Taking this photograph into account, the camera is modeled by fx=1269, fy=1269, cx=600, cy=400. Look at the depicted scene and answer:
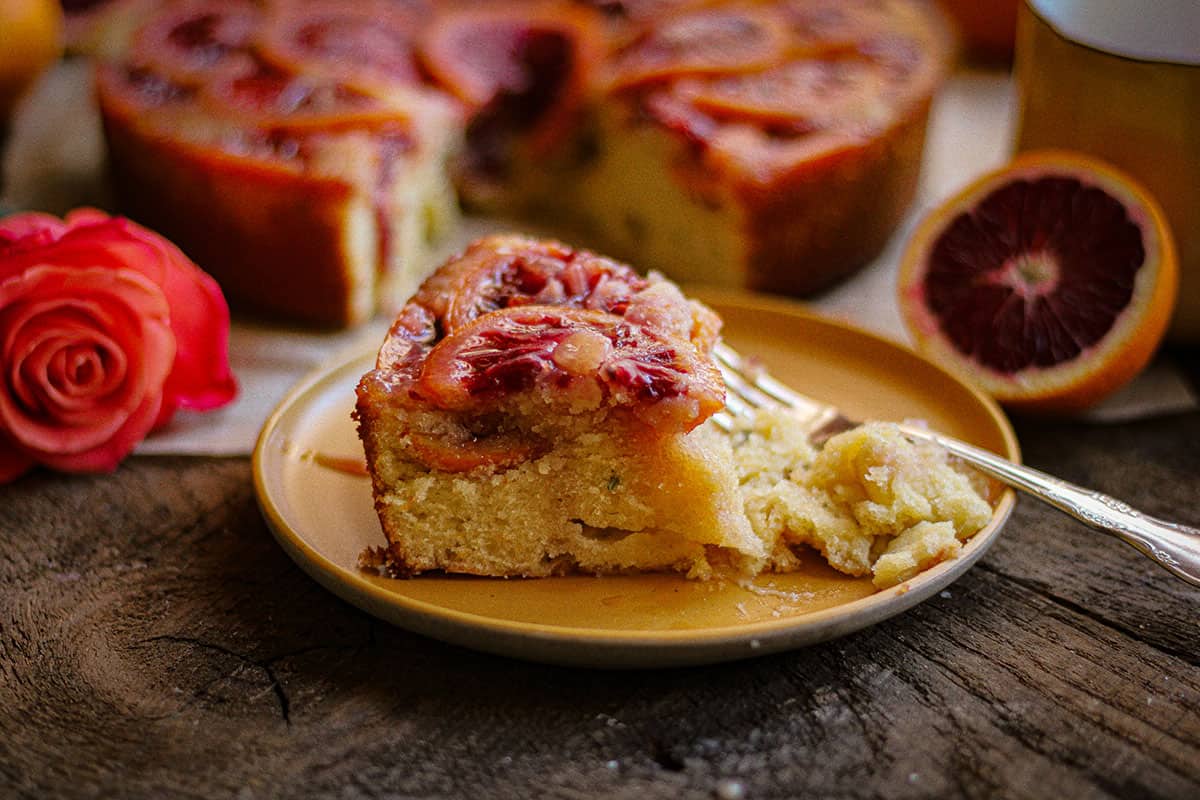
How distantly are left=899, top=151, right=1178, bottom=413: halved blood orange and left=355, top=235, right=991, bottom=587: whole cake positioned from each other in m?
0.70

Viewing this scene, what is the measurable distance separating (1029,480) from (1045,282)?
0.81 m

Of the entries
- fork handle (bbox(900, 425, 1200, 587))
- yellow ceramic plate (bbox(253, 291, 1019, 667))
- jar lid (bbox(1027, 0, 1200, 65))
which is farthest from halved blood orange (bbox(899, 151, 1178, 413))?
fork handle (bbox(900, 425, 1200, 587))

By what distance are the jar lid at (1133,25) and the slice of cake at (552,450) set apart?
62.3 inches

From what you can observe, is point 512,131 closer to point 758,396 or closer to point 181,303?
point 181,303

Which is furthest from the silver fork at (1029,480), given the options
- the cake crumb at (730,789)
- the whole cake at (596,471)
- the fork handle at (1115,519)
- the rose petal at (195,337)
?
the rose petal at (195,337)

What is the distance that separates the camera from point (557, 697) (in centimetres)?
213

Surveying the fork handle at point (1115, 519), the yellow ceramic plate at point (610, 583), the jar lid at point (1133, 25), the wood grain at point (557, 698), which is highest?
the jar lid at point (1133, 25)

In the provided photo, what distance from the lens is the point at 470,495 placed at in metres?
2.30

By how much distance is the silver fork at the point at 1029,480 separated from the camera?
229 cm

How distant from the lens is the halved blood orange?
2932mm

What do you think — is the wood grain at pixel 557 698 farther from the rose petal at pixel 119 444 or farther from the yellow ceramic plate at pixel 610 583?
the rose petal at pixel 119 444

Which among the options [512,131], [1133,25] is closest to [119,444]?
[512,131]

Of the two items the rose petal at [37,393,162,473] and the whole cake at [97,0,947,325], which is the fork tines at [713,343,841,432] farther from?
the rose petal at [37,393,162,473]

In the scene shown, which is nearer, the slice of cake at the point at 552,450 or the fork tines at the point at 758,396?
the slice of cake at the point at 552,450
